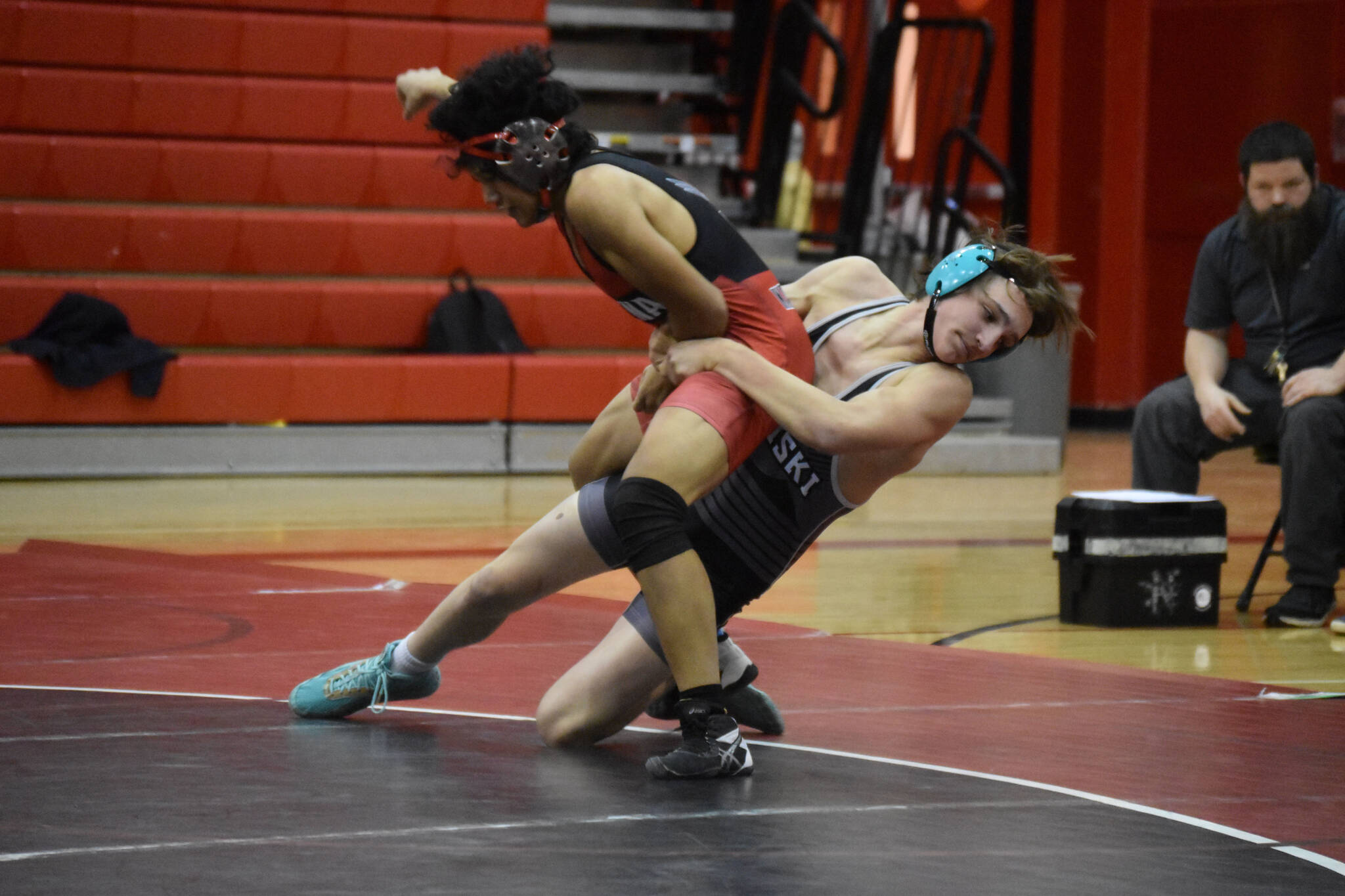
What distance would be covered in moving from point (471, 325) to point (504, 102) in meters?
4.21

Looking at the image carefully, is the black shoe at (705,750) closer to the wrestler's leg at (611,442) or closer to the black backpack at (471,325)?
the wrestler's leg at (611,442)

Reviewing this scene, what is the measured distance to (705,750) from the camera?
7.22 ft

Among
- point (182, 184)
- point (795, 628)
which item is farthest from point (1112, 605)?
point (182, 184)

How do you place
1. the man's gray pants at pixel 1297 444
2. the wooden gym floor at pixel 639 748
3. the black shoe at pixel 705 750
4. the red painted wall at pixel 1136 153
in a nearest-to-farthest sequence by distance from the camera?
1. the wooden gym floor at pixel 639 748
2. the black shoe at pixel 705 750
3. the man's gray pants at pixel 1297 444
4. the red painted wall at pixel 1136 153

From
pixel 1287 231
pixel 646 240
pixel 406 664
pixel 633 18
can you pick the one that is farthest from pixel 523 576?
pixel 633 18

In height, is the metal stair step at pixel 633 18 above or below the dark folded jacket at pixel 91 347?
above

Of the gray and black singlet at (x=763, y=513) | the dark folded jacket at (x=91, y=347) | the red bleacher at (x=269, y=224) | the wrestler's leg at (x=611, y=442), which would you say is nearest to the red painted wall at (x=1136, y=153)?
the red bleacher at (x=269, y=224)

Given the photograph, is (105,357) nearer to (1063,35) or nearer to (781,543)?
(781,543)

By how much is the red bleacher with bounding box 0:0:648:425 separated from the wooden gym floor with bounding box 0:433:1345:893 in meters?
1.94

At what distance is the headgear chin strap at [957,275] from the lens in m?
2.35

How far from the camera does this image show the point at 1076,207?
891 centimetres

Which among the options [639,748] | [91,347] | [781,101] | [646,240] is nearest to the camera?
[646,240]

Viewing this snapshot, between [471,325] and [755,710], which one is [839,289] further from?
[471,325]

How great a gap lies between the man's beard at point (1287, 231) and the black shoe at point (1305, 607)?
70cm
